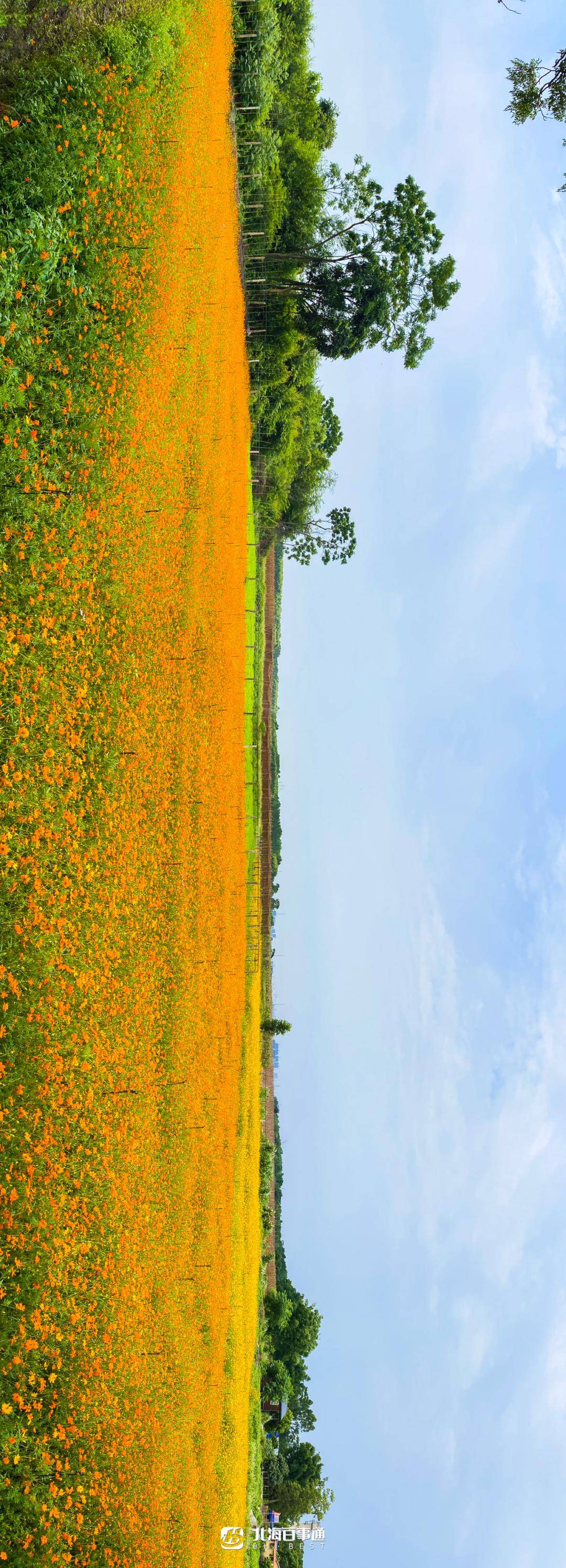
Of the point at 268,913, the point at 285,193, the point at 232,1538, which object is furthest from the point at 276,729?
the point at 232,1538

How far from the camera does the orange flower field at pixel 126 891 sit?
36.4 ft

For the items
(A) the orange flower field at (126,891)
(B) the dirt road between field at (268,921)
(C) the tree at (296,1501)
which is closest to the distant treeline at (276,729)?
(B) the dirt road between field at (268,921)

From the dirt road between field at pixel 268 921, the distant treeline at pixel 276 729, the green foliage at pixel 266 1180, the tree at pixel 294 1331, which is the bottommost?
the tree at pixel 294 1331

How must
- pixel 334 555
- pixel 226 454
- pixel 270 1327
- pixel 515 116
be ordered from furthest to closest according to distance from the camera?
pixel 334 555
pixel 270 1327
pixel 226 454
pixel 515 116

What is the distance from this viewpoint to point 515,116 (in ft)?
30.3

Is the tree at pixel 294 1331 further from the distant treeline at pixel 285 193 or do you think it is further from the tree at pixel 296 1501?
the distant treeline at pixel 285 193

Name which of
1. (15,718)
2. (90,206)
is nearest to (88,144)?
(90,206)

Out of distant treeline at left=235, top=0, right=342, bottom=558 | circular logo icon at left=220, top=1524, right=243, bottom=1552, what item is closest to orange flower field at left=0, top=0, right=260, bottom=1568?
circular logo icon at left=220, top=1524, right=243, bottom=1552

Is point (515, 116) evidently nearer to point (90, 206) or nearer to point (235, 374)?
point (90, 206)

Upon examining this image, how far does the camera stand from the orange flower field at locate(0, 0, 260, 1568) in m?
11.1

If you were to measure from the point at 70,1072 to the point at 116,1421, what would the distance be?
4.82 meters

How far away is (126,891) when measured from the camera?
15.1 meters

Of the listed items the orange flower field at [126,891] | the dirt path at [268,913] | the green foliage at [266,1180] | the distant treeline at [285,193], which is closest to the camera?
the orange flower field at [126,891]

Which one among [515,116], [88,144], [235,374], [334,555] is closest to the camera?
[515,116]
